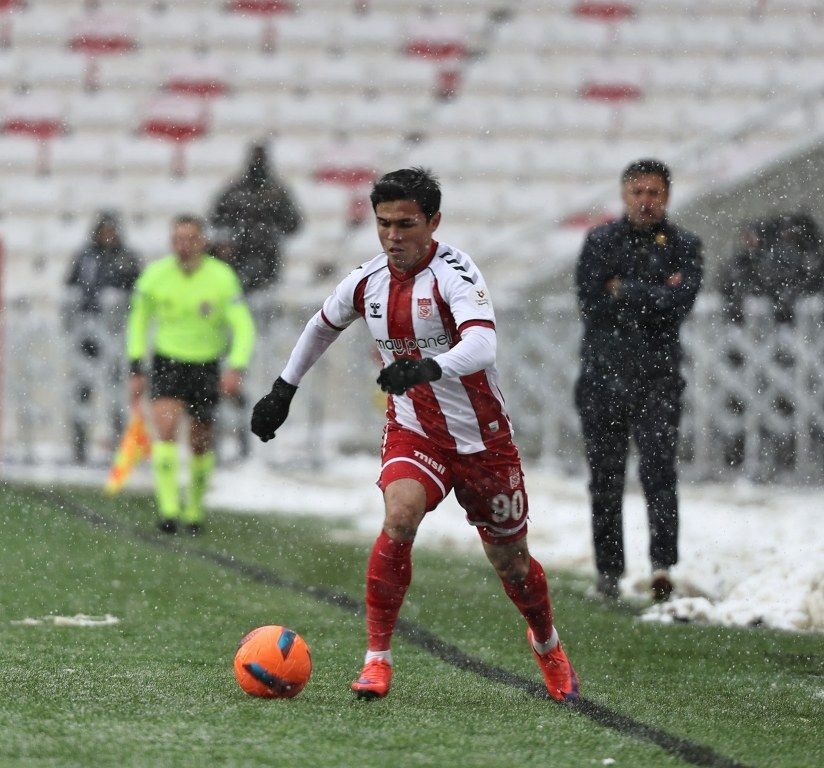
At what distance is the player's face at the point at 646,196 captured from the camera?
7273mm

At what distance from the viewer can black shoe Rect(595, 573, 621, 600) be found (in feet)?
25.2

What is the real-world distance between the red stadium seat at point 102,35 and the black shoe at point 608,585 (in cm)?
1384

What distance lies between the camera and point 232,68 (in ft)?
65.2

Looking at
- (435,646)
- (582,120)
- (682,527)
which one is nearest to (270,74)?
(582,120)

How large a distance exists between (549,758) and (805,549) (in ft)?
12.3

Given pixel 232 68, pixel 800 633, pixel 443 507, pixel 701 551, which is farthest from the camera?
pixel 232 68

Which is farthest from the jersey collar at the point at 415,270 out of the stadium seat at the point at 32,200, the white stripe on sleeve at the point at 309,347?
the stadium seat at the point at 32,200

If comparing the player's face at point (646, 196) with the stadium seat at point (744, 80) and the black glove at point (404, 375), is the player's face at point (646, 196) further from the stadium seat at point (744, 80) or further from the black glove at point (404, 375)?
the stadium seat at point (744, 80)

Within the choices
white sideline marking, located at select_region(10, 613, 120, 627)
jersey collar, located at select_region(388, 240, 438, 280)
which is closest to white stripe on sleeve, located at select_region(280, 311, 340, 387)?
jersey collar, located at select_region(388, 240, 438, 280)

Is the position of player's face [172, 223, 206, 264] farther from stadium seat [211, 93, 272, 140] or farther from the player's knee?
stadium seat [211, 93, 272, 140]

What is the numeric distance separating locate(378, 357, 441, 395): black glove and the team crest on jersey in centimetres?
64

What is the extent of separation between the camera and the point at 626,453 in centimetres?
767

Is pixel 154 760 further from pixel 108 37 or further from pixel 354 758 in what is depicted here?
pixel 108 37

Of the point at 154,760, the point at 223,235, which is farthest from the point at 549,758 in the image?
the point at 223,235
